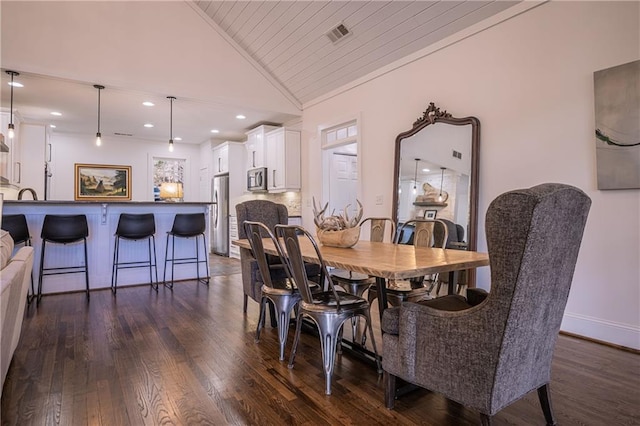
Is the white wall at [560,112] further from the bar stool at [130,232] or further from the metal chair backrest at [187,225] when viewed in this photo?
the bar stool at [130,232]

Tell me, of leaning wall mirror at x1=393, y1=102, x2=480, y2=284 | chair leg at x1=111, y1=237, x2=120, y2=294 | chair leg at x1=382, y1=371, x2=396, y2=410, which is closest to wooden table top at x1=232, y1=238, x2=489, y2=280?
chair leg at x1=382, y1=371, x2=396, y2=410

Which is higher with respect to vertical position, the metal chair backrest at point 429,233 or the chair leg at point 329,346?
the metal chair backrest at point 429,233

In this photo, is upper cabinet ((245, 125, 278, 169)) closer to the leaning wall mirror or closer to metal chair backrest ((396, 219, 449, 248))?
the leaning wall mirror

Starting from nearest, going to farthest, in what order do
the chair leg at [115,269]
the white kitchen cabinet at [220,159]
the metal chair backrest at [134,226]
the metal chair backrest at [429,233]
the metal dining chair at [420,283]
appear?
the metal dining chair at [420,283] < the metal chair backrest at [429,233] < the metal chair backrest at [134,226] < the chair leg at [115,269] < the white kitchen cabinet at [220,159]

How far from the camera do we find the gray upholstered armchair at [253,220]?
308cm

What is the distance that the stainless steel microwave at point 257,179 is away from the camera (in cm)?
647

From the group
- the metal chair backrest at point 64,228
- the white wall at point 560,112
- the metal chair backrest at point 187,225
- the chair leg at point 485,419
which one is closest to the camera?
the chair leg at point 485,419

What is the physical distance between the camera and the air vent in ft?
13.7

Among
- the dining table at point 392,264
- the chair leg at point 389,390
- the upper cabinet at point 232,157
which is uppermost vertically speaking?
the upper cabinet at point 232,157

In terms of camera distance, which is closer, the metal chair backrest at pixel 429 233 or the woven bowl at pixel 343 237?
the woven bowl at pixel 343 237

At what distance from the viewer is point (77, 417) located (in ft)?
5.62

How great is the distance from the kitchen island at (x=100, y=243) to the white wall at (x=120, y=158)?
3.61 meters

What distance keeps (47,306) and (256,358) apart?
2681 millimetres

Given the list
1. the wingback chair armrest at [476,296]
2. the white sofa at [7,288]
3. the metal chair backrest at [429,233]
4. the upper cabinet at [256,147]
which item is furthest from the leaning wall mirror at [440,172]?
the white sofa at [7,288]
